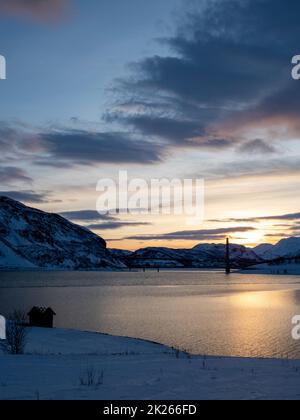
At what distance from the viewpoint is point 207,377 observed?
1580cm

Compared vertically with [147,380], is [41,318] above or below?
below

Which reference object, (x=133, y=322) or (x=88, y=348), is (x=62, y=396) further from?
(x=133, y=322)

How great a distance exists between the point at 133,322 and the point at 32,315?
53.8 ft

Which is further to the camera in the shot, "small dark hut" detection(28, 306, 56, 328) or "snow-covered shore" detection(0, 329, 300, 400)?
"small dark hut" detection(28, 306, 56, 328)

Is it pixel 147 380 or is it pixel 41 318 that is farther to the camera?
pixel 41 318

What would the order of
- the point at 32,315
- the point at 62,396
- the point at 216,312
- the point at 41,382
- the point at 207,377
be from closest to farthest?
the point at 62,396, the point at 41,382, the point at 207,377, the point at 32,315, the point at 216,312

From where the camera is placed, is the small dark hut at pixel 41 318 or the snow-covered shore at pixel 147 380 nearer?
the snow-covered shore at pixel 147 380

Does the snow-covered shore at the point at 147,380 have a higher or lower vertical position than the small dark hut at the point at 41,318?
higher

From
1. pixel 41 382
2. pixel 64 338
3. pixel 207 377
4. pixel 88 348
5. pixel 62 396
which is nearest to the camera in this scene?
pixel 62 396

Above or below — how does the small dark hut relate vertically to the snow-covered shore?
below
